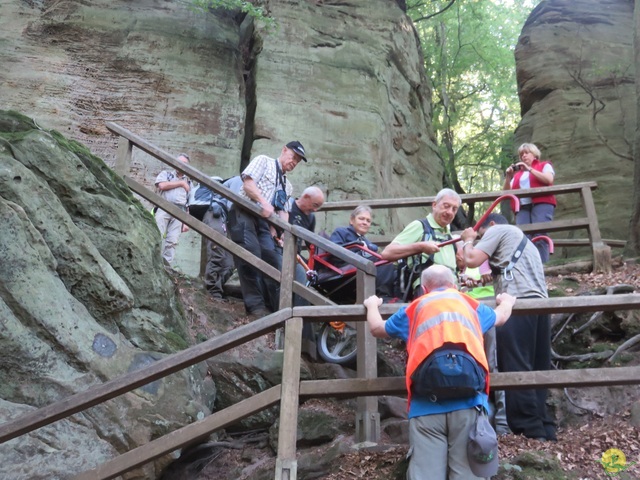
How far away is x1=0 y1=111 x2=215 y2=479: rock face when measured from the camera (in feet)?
14.7

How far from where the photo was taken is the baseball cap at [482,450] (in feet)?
10.6

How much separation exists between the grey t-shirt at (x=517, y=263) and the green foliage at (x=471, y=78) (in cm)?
1243

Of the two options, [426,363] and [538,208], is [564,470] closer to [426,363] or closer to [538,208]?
[426,363]

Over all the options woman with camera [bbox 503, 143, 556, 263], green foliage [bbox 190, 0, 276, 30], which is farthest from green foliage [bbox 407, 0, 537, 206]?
woman with camera [bbox 503, 143, 556, 263]

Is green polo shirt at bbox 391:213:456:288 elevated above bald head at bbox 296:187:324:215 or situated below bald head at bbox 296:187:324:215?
below

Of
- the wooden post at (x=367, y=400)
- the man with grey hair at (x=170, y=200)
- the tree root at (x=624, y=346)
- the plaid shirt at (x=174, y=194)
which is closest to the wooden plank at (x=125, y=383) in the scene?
the wooden post at (x=367, y=400)

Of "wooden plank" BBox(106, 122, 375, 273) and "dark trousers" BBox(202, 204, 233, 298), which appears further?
"dark trousers" BBox(202, 204, 233, 298)

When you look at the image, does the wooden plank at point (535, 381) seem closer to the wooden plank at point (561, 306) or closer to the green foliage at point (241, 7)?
the wooden plank at point (561, 306)

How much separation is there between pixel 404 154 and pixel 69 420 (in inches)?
422

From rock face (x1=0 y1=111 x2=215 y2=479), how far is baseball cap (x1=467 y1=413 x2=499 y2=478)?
8.10ft

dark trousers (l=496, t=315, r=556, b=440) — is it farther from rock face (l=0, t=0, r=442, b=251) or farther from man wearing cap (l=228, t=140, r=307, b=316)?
rock face (l=0, t=0, r=442, b=251)

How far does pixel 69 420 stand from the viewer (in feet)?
14.9

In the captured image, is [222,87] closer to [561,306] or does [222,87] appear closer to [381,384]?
[381,384]

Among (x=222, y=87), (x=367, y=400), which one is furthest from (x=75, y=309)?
(x=222, y=87)
